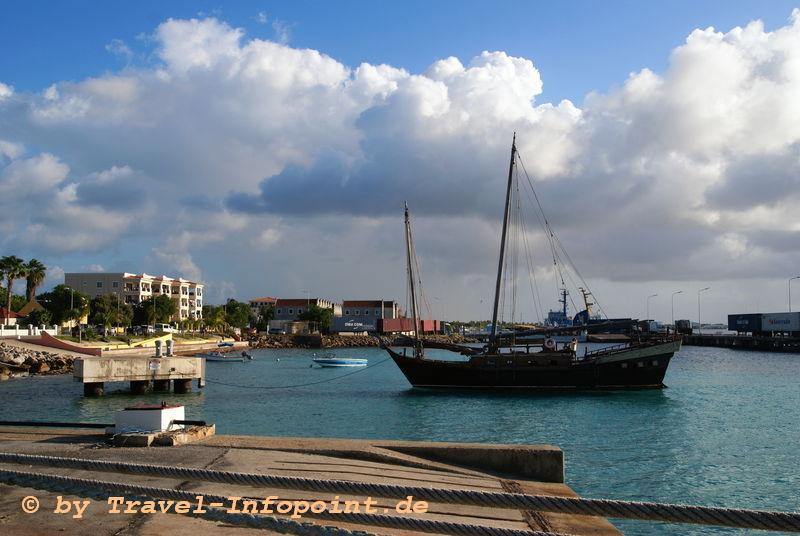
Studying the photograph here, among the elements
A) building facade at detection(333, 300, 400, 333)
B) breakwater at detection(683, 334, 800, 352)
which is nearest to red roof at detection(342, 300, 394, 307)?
building facade at detection(333, 300, 400, 333)

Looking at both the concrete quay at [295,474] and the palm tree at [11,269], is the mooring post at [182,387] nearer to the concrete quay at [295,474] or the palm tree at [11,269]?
the concrete quay at [295,474]

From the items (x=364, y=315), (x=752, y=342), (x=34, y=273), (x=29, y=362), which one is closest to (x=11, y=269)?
(x=34, y=273)

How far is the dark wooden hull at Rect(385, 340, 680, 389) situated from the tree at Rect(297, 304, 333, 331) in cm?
12235

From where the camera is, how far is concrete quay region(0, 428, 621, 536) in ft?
27.5

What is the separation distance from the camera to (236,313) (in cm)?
16262

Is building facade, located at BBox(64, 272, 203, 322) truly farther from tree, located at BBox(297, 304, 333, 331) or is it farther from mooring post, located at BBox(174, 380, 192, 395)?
mooring post, located at BBox(174, 380, 192, 395)

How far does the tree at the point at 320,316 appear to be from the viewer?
6841 inches

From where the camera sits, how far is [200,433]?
14.6 metres

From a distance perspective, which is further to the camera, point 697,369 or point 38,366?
point 697,369

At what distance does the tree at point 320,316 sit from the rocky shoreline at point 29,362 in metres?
105

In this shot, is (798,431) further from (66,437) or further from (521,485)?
(66,437)

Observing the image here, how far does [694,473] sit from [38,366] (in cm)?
6375

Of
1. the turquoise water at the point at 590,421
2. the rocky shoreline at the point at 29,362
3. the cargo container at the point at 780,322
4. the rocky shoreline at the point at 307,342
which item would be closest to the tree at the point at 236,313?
the rocky shoreline at the point at 307,342

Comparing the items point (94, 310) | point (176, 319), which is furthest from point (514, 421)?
point (176, 319)
